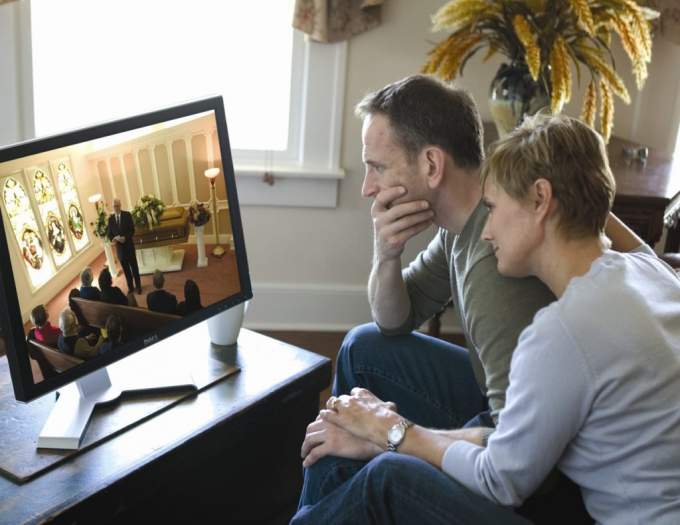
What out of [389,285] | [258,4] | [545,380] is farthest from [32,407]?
[258,4]

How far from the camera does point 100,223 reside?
1439mm

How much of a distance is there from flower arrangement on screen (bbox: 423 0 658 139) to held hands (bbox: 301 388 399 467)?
1081 mm

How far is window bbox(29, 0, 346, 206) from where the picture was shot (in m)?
2.76

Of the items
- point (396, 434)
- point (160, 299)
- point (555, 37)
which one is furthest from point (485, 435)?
point (555, 37)

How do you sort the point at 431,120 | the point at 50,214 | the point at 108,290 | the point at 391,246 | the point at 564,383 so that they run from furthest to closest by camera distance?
1. the point at 391,246
2. the point at 431,120
3. the point at 108,290
4. the point at 50,214
5. the point at 564,383

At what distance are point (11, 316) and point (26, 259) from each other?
0.30 feet

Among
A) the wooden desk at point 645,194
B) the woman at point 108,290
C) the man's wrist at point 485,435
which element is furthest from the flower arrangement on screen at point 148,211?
the wooden desk at point 645,194

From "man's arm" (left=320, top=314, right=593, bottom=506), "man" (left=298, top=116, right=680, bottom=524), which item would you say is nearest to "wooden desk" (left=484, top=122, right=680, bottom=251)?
"man" (left=298, top=116, right=680, bottom=524)

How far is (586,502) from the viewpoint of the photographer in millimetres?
1295

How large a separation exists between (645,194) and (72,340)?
1538 mm

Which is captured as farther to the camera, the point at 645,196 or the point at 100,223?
the point at 645,196

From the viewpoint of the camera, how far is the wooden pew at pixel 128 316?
144cm

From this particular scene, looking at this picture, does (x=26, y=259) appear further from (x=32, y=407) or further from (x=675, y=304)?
(x=675, y=304)

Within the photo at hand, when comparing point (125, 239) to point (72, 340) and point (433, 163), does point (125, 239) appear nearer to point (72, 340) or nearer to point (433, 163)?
point (72, 340)
